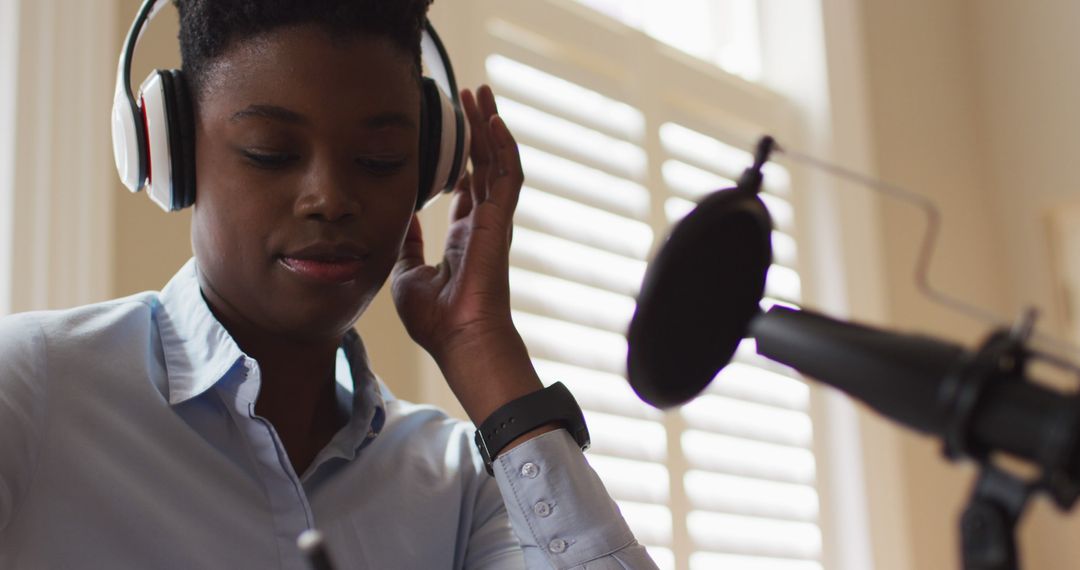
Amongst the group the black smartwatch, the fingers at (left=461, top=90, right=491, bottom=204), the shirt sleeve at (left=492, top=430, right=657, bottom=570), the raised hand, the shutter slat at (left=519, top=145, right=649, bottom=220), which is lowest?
the shirt sleeve at (left=492, top=430, right=657, bottom=570)

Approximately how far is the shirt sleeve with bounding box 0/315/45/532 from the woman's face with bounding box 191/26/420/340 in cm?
15

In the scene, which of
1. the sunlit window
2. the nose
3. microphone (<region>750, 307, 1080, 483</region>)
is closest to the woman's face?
the nose

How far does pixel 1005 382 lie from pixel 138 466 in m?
0.69

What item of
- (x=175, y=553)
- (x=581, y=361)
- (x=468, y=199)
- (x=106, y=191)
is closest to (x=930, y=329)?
(x=581, y=361)

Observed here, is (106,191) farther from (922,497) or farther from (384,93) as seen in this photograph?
(922,497)

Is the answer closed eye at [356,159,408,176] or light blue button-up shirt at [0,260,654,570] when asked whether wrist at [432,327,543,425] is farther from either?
closed eye at [356,159,408,176]

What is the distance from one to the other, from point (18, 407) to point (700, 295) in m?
0.56

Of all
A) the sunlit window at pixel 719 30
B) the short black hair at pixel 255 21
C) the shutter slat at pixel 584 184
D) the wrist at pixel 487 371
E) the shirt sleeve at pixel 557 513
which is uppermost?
the sunlit window at pixel 719 30

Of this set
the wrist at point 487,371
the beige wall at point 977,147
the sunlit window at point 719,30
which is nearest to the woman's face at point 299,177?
the wrist at point 487,371

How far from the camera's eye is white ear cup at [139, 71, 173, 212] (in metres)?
0.99

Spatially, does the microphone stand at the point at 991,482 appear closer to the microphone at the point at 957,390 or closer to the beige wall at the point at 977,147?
the microphone at the point at 957,390

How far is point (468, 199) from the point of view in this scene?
49.9 inches

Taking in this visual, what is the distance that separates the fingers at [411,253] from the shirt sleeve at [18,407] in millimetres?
368

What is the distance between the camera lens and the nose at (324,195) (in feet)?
3.16
